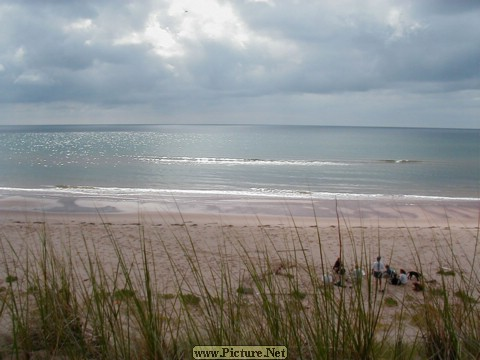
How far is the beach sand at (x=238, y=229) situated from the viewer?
29.6 ft

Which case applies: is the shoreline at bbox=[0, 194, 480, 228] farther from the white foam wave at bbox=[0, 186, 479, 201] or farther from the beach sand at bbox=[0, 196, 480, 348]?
the white foam wave at bbox=[0, 186, 479, 201]

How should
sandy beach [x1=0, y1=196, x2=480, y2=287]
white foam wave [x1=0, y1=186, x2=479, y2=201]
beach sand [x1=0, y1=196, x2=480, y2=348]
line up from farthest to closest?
white foam wave [x1=0, y1=186, x2=479, y2=201]
sandy beach [x1=0, y1=196, x2=480, y2=287]
beach sand [x1=0, y1=196, x2=480, y2=348]

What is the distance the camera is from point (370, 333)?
2.35 metres

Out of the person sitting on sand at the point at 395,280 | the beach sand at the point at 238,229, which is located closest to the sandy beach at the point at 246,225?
the beach sand at the point at 238,229

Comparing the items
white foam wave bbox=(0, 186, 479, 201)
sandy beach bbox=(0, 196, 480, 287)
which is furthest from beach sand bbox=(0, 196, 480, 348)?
white foam wave bbox=(0, 186, 479, 201)

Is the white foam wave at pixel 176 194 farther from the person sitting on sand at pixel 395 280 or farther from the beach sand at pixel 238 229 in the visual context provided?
the person sitting on sand at pixel 395 280

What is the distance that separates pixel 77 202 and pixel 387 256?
1384 centimetres

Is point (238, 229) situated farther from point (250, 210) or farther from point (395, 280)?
point (395, 280)

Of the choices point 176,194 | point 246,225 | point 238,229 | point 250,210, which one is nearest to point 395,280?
point 238,229

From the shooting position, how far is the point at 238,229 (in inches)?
506

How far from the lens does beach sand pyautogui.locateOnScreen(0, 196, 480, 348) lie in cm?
901

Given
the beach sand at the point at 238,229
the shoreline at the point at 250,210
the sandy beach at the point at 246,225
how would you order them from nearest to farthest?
1. the beach sand at the point at 238,229
2. the sandy beach at the point at 246,225
3. the shoreline at the point at 250,210

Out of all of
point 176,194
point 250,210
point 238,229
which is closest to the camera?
point 238,229

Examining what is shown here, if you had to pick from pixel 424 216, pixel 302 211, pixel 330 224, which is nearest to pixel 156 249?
pixel 330 224
